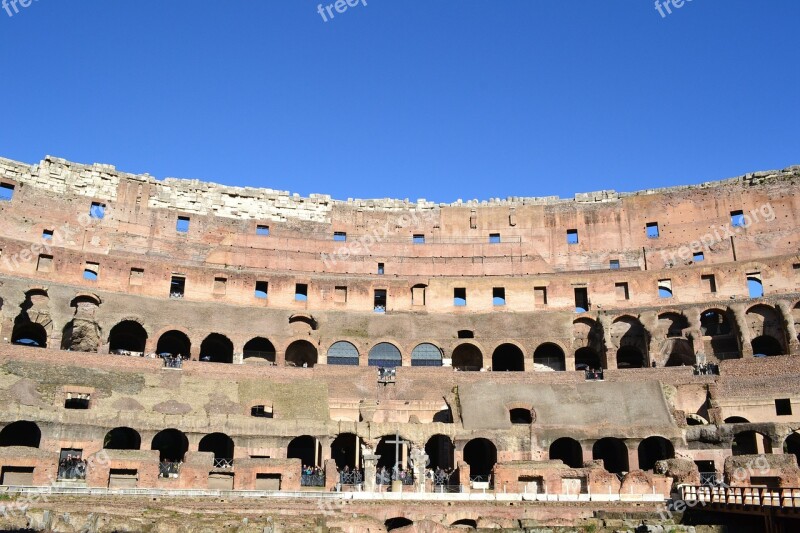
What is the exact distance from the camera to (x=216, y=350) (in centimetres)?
4625

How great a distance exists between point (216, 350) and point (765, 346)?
33.9 meters

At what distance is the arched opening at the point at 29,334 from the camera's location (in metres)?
40.3

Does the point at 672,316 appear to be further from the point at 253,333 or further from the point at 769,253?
the point at 253,333

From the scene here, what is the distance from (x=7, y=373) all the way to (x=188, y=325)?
1150 cm

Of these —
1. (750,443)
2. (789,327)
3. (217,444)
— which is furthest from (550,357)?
(217,444)

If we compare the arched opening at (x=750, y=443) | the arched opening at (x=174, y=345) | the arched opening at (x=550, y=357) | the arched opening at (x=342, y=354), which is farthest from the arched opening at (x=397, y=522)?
the arched opening at (x=174, y=345)

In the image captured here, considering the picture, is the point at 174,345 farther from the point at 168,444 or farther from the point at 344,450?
the point at 344,450

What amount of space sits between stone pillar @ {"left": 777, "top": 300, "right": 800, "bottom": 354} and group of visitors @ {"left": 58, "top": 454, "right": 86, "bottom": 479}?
35.1 metres

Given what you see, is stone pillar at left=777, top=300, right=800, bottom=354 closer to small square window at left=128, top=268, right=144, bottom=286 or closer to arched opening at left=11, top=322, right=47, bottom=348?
small square window at left=128, top=268, right=144, bottom=286

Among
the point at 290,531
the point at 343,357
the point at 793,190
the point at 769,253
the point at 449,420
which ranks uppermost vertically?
the point at 793,190

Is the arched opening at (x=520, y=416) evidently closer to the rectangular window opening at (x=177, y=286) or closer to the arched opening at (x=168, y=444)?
the arched opening at (x=168, y=444)

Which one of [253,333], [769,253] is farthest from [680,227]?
[253,333]

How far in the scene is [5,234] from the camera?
46.8 metres

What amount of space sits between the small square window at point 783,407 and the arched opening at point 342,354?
22379 millimetres
